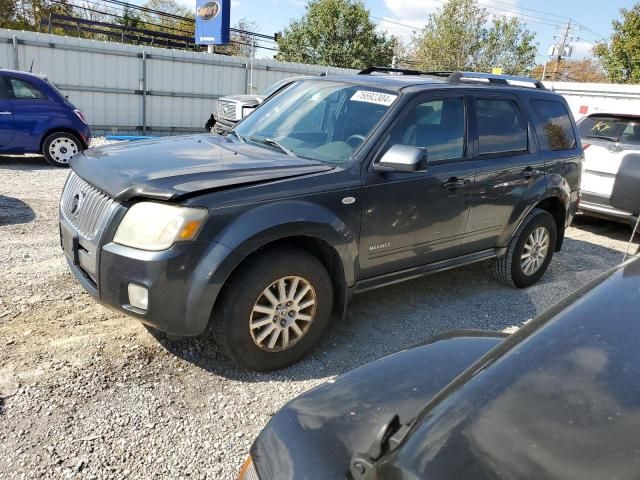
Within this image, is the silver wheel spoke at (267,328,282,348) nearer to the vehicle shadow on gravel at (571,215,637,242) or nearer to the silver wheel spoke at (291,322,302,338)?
the silver wheel spoke at (291,322,302,338)

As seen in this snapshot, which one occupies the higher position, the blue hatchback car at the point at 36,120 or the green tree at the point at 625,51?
the green tree at the point at 625,51

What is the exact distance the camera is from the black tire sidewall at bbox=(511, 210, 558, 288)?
511 centimetres

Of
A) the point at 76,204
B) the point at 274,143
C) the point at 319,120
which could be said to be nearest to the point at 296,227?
the point at 274,143

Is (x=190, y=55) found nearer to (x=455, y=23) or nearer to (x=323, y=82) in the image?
(x=323, y=82)

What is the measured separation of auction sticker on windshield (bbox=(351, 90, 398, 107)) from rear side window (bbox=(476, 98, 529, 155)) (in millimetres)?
957

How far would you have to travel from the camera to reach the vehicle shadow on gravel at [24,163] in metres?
9.45

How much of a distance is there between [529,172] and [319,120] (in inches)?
81.6

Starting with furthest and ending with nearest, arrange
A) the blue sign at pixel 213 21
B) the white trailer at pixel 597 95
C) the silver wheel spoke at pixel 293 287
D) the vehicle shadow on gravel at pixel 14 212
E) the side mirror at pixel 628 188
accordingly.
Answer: the blue sign at pixel 213 21 < the white trailer at pixel 597 95 < the vehicle shadow on gravel at pixel 14 212 < the side mirror at pixel 628 188 < the silver wheel spoke at pixel 293 287

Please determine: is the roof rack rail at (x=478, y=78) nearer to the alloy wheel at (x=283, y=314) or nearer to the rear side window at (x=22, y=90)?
the alloy wheel at (x=283, y=314)

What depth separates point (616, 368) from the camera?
132 cm

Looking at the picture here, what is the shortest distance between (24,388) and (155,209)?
128cm

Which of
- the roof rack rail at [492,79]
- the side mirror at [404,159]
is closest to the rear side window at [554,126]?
the roof rack rail at [492,79]

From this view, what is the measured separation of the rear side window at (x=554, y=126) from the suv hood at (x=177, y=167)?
264 cm

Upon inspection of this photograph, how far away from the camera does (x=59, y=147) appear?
975cm
